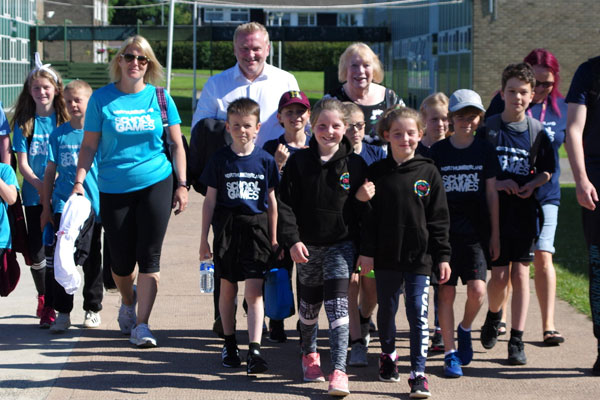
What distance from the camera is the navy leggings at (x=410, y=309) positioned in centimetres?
519

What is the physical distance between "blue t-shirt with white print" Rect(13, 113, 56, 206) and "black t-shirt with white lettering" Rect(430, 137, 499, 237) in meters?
2.96

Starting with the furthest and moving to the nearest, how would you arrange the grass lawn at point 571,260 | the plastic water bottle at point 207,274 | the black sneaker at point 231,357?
1. the grass lawn at point 571,260
2. the plastic water bottle at point 207,274
3. the black sneaker at point 231,357

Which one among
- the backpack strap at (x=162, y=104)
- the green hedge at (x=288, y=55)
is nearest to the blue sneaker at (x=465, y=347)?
the backpack strap at (x=162, y=104)

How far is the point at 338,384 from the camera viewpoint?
201 inches

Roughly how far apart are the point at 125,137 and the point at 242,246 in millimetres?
1148

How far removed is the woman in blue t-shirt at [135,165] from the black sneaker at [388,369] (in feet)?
5.53

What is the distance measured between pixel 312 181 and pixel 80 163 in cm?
180

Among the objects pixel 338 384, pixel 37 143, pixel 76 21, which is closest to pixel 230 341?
pixel 338 384

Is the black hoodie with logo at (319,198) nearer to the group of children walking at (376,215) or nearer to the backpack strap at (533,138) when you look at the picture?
the group of children walking at (376,215)

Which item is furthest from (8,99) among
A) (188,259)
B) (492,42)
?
(188,259)

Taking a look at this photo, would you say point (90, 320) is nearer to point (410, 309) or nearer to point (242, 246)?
point (242, 246)

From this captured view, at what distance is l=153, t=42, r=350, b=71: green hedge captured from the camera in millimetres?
72750

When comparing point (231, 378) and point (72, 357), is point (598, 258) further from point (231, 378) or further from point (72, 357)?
point (72, 357)

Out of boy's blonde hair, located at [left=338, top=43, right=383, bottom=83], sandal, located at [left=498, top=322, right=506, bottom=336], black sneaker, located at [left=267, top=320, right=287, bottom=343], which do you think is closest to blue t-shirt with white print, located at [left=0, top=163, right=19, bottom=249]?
black sneaker, located at [left=267, top=320, right=287, bottom=343]
